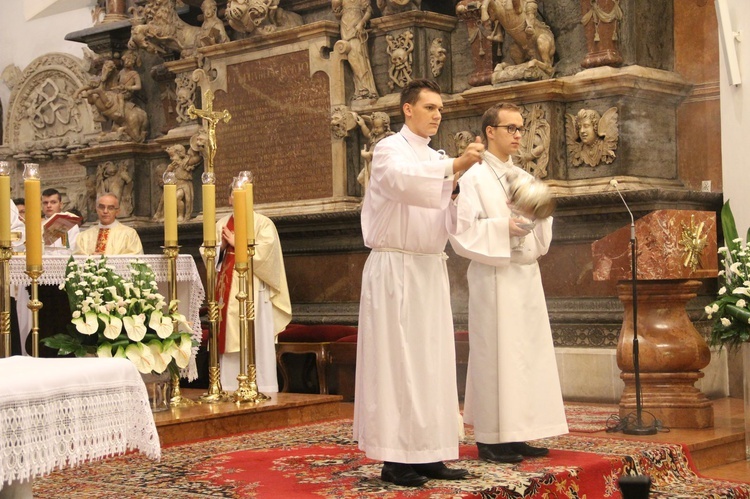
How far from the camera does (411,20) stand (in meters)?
9.84

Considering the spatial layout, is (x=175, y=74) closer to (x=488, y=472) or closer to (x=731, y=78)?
(x=731, y=78)

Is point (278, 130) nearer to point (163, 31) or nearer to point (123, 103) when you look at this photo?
point (163, 31)

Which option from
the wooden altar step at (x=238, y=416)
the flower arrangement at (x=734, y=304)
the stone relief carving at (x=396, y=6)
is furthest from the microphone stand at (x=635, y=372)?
the stone relief carving at (x=396, y=6)

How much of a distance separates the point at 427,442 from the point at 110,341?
102 inches

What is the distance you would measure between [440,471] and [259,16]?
6552mm

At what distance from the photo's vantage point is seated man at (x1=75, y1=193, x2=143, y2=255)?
9.41 m

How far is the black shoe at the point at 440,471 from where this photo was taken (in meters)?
5.22

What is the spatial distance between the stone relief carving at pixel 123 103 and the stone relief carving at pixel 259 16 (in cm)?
183

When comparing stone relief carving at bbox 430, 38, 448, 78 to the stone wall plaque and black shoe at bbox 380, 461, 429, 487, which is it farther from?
black shoe at bbox 380, 461, 429, 487

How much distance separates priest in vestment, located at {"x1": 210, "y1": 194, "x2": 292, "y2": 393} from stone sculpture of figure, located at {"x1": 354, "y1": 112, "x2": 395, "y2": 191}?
101cm

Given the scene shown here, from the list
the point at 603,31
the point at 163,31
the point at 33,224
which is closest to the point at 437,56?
the point at 603,31

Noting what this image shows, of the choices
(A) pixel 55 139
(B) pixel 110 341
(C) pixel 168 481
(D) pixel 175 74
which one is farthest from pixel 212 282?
(A) pixel 55 139

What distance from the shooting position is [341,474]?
550 centimetres

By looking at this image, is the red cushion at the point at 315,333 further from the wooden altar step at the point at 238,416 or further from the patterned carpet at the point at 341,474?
the patterned carpet at the point at 341,474
